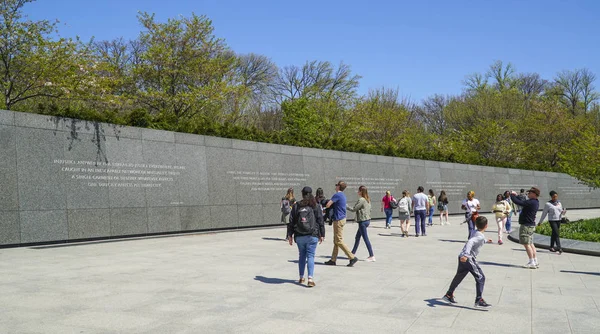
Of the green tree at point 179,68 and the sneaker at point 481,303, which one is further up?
the green tree at point 179,68

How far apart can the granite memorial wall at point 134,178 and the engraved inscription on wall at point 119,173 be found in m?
0.03

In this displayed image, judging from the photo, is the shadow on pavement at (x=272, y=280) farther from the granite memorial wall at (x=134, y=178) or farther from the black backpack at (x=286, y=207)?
the granite memorial wall at (x=134, y=178)

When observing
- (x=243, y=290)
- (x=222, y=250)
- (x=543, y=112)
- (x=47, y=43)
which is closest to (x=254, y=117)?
(x=543, y=112)

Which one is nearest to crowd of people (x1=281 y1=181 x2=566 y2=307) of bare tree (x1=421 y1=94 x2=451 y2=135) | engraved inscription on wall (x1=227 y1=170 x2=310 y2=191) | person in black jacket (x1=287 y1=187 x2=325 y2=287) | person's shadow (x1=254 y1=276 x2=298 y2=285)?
person in black jacket (x1=287 y1=187 x2=325 y2=287)

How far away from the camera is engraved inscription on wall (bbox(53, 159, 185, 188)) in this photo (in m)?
15.6

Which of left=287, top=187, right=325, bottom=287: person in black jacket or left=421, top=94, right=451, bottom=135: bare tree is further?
left=421, top=94, right=451, bottom=135: bare tree

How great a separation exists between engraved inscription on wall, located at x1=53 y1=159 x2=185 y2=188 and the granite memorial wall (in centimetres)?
3

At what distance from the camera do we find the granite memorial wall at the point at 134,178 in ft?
46.9

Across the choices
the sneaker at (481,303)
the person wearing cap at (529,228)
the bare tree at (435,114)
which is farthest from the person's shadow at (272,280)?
the bare tree at (435,114)

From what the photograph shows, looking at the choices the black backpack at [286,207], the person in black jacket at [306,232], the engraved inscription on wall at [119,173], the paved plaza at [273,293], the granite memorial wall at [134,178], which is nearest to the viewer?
the paved plaza at [273,293]

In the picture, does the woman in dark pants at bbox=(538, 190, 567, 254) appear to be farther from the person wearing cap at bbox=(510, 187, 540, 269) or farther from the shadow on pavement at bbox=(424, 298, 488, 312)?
the shadow on pavement at bbox=(424, 298, 488, 312)

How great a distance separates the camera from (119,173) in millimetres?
16734

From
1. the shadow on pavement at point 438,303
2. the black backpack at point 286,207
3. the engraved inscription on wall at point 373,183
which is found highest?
the engraved inscription on wall at point 373,183

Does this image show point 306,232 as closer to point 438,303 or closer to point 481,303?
point 438,303
